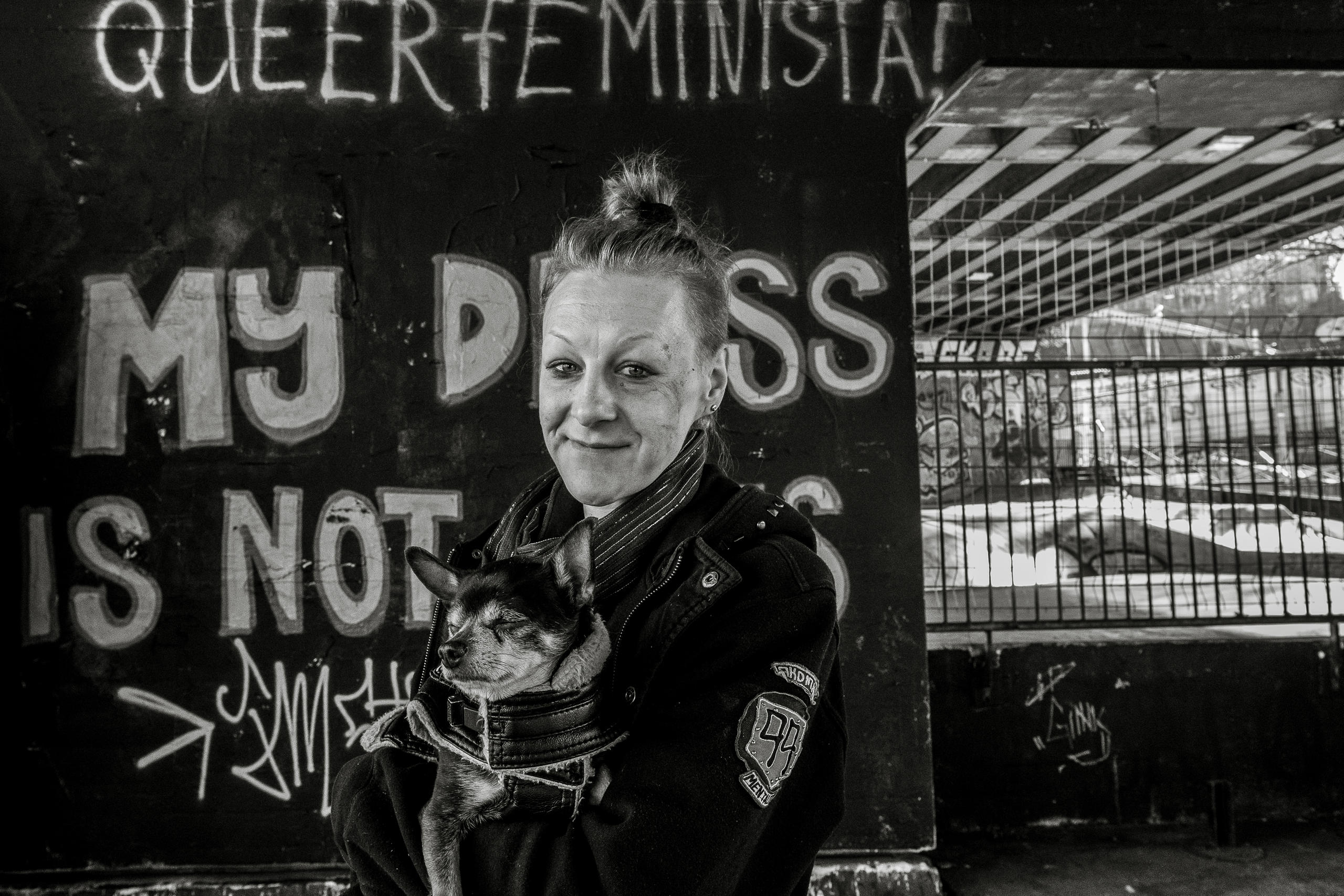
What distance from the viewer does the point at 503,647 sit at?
1442 mm

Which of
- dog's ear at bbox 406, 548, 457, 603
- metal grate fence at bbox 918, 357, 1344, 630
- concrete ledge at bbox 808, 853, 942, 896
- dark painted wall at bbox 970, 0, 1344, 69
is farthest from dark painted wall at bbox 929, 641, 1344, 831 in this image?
dog's ear at bbox 406, 548, 457, 603

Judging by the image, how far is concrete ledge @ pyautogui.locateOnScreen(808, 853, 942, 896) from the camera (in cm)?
391

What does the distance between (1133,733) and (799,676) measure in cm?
458

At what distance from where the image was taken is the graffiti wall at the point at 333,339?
3971 millimetres

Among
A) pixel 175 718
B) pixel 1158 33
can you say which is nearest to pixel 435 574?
pixel 175 718

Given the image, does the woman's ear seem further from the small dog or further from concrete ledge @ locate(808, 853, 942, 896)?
concrete ledge @ locate(808, 853, 942, 896)

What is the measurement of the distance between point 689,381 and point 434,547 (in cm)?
276

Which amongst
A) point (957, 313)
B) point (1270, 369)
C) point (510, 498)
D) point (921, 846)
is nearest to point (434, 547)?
point (510, 498)

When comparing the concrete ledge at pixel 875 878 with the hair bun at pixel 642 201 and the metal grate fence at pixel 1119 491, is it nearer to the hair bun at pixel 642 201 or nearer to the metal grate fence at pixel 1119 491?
the metal grate fence at pixel 1119 491

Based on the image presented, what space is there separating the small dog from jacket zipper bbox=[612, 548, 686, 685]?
3cm

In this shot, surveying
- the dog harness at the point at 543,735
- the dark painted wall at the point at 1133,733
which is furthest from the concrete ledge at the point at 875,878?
the dog harness at the point at 543,735

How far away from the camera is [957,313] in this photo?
9469 mm

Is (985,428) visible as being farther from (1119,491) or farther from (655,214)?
(655,214)

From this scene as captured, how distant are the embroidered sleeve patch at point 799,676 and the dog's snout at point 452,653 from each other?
0.50 meters
